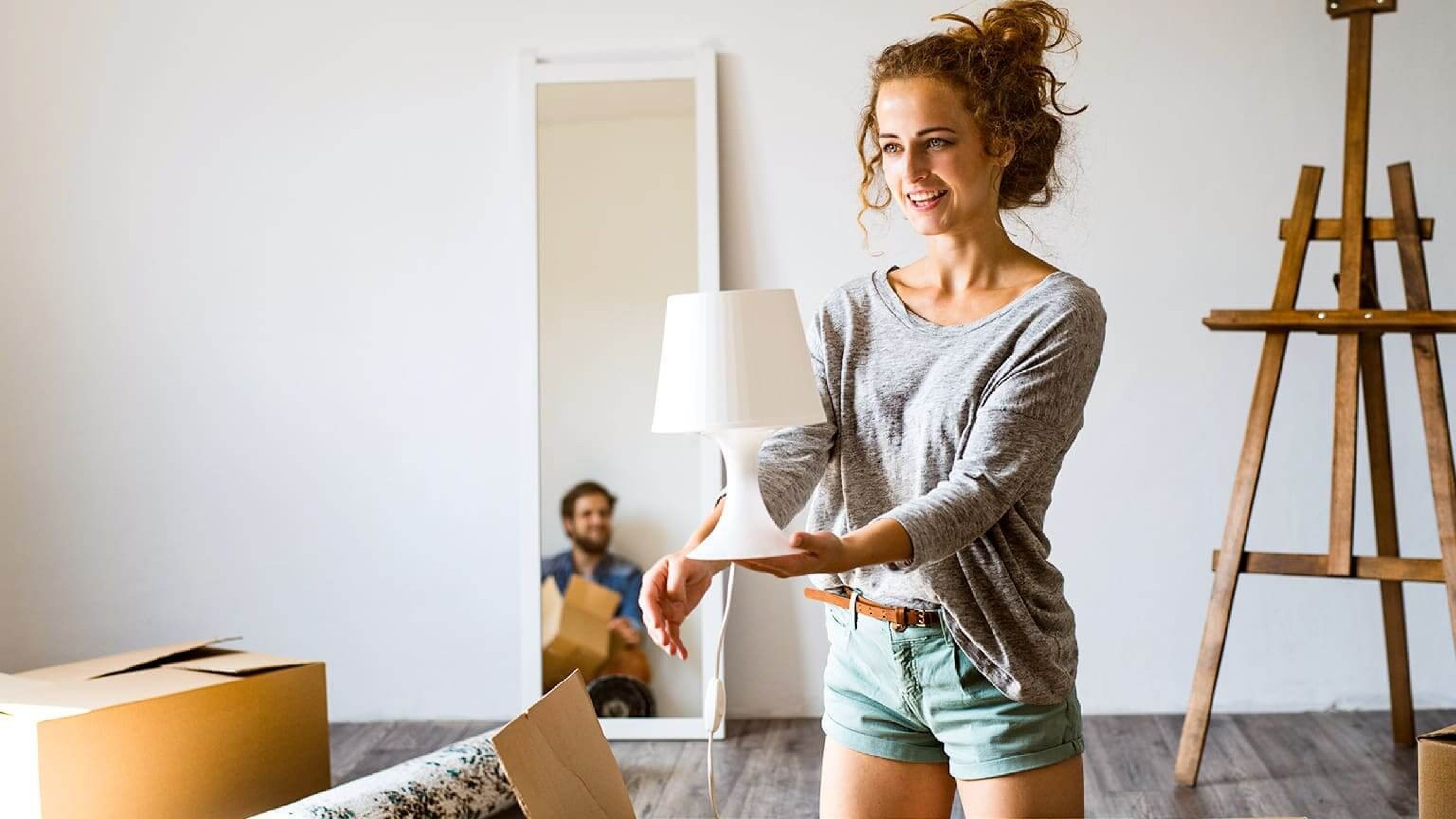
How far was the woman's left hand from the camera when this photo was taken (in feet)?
3.67

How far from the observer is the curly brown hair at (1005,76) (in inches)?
53.1

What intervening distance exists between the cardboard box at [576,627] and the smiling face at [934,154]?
233 centimetres

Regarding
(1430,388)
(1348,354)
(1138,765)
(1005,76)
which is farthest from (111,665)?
(1430,388)

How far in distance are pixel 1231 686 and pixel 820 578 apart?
246 centimetres

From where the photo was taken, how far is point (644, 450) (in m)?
3.52

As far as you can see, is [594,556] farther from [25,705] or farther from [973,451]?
[973,451]

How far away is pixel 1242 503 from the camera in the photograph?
2.99 meters

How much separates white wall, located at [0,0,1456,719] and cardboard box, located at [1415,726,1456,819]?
237 centimetres

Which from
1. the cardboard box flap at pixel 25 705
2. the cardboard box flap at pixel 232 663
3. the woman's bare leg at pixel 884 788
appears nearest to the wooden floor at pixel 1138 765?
the cardboard box flap at pixel 232 663

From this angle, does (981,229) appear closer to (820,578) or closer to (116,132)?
(820,578)

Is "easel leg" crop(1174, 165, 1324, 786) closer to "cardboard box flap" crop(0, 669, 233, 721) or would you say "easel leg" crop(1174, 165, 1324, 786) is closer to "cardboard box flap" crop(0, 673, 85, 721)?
"cardboard box flap" crop(0, 669, 233, 721)

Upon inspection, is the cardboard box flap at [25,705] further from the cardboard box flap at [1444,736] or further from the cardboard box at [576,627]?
the cardboard box flap at [1444,736]

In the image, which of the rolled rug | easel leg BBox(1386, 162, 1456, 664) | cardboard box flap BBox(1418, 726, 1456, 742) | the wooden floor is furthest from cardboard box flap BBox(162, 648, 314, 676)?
easel leg BBox(1386, 162, 1456, 664)

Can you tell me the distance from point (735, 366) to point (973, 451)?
0.26m
